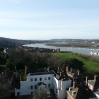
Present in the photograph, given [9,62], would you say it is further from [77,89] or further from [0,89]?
[77,89]

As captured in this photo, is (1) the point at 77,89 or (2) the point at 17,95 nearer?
(1) the point at 77,89

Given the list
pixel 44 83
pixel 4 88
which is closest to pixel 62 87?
→ pixel 44 83

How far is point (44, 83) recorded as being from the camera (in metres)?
33.9

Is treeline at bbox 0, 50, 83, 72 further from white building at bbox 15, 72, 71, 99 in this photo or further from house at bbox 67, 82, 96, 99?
house at bbox 67, 82, 96, 99

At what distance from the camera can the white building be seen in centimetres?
3073

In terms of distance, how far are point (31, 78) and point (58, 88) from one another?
570 centimetres

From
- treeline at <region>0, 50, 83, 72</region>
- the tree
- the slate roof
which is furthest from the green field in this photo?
the tree

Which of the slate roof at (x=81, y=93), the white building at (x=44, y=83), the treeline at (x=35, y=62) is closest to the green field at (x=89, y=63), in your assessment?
the treeline at (x=35, y=62)

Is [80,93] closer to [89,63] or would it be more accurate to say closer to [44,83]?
[44,83]

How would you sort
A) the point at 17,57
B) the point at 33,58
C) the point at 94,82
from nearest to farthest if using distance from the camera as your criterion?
the point at 94,82
the point at 17,57
the point at 33,58

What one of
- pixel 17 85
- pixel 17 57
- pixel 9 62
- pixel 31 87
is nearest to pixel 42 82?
pixel 31 87

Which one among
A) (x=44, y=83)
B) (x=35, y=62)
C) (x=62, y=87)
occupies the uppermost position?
(x=35, y=62)

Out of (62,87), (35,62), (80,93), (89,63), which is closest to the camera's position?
(80,93)

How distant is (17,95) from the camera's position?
32438mm
